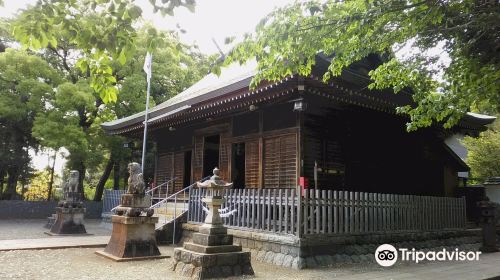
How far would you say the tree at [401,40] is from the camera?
686cm

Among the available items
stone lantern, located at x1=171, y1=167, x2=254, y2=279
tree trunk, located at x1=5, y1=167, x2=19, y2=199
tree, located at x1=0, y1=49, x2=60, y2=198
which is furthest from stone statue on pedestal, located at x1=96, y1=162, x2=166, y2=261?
tree trunk, located at x1=5, y1=167, x2=19, y2=199

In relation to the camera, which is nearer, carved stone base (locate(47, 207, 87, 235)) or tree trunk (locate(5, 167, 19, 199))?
carved stone base (locate(47, 207, 87, 235))

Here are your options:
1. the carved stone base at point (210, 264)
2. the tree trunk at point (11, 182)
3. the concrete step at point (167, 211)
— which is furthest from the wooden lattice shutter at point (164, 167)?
the tree trunk at point (11, 182)

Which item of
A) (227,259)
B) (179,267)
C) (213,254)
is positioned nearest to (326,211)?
(227,259)

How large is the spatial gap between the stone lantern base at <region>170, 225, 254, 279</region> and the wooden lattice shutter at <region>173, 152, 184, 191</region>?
790 centimetres

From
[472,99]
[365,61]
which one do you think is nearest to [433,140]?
[365,61]

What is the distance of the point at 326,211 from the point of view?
8617 millimetres

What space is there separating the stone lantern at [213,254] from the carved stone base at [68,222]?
7130 mm

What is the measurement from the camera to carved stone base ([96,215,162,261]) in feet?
28.7

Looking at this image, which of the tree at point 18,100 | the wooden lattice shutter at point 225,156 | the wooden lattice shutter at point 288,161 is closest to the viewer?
the wooden lattice shutter at point 288,161

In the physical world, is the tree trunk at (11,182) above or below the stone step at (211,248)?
above

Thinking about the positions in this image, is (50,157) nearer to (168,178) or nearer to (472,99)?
(168,178)

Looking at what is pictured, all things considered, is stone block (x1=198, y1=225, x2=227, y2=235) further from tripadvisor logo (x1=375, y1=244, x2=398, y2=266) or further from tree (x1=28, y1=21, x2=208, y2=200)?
tree (x1=28, y1=21, x2=208, y2=200)

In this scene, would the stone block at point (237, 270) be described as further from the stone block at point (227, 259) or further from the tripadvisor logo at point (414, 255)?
the tripadvisor logo at point (414, 255)
